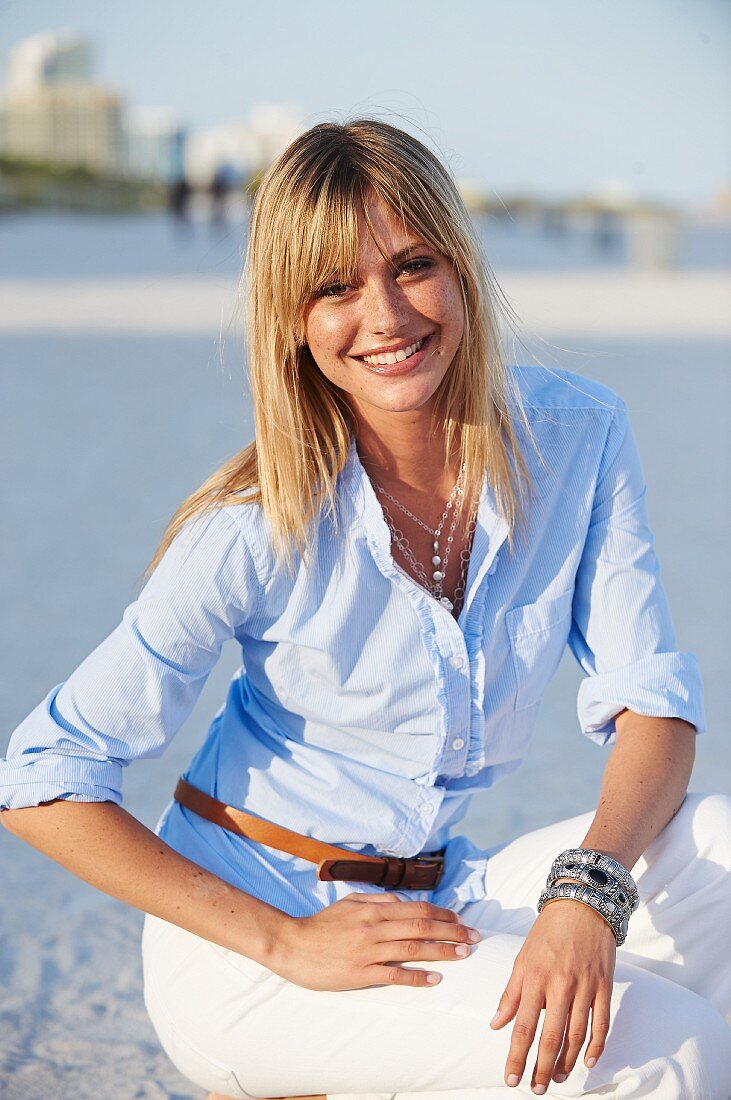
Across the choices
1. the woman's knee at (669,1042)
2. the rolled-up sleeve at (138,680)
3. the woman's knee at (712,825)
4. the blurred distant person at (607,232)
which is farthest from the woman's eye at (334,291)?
the blurred distant person at (607,232)

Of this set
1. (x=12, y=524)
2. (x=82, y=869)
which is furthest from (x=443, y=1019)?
(x=12, y=524)

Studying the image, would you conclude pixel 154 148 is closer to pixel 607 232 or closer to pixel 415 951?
pixel 607 232

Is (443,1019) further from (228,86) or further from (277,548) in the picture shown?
(228,86)

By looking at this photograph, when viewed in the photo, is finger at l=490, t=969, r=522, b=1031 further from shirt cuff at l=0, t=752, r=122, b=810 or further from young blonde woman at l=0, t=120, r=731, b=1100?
shirt cuff at l=0, t=752, r=122, b=810

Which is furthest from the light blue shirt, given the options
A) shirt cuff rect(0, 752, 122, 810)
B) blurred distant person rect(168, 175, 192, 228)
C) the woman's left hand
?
blurred distant person rect(168, 175, 192, 228)

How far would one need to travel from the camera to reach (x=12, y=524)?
691 centimetres

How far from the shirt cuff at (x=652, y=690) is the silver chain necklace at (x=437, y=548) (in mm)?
273

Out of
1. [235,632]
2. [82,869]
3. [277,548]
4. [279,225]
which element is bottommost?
[82,869]

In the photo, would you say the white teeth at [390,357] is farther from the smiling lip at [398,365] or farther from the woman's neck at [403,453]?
the woman's neck at [403,453]

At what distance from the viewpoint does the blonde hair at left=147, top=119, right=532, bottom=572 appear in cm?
194

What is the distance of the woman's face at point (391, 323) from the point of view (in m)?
1.99

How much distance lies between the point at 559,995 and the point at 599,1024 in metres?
0.06

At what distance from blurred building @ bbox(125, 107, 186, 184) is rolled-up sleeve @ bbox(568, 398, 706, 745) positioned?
3979 centimetres

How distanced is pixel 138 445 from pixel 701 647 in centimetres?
483
